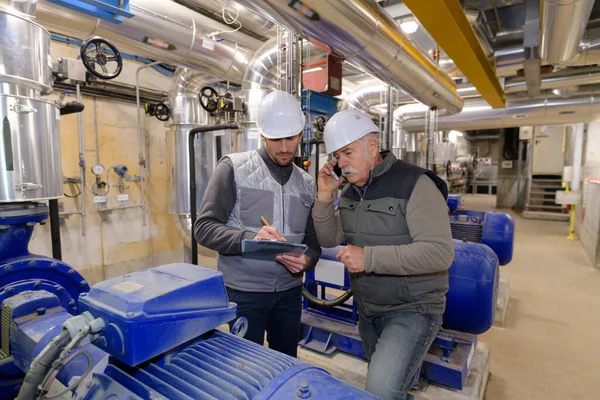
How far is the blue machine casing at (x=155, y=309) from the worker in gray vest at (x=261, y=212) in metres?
0.48

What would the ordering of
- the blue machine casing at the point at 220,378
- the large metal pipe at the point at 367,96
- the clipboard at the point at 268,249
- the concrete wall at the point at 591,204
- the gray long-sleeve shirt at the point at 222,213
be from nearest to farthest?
the blue machine casing at the point at 220,378 → the clipboard at the point at 268,249 → the gray long-sleeve shirt at the point at 222,213 → the concrete wall at the point at 591,204 → the large metal pipe at the point at 367,96

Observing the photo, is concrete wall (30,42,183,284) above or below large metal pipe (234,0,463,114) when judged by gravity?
below

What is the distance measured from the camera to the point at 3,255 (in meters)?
1.39

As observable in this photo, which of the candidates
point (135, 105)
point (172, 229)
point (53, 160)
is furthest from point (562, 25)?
point (172, 229)

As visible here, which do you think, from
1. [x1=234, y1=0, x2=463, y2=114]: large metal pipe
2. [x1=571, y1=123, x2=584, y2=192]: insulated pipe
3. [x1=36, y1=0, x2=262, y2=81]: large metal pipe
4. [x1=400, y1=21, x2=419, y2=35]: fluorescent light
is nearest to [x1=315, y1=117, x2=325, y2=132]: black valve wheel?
[x1=234, y1=0, x2=463, y2=114]: large metal pipe

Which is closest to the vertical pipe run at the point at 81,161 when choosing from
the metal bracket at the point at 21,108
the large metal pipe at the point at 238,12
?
the large metal pipe at the point at 238,12

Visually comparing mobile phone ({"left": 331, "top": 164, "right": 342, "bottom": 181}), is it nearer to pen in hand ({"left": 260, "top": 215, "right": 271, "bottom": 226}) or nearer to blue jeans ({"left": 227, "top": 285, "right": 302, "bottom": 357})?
pen in hand ({"left": 260, "top": 215, "right": 271, "bottom": 226})

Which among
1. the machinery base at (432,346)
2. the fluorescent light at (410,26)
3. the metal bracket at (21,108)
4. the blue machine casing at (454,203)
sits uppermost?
the fluorescent light at (410,26)

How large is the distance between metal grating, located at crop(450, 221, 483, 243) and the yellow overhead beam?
1471 millimetres

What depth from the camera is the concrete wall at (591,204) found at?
475 centimetres

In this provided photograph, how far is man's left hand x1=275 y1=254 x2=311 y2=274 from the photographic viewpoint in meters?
1.42

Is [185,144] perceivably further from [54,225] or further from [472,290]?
[472,290]

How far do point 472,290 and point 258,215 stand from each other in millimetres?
1244

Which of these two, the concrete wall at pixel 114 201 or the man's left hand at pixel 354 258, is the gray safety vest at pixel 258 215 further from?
the concrete wall at pixel 114 201
